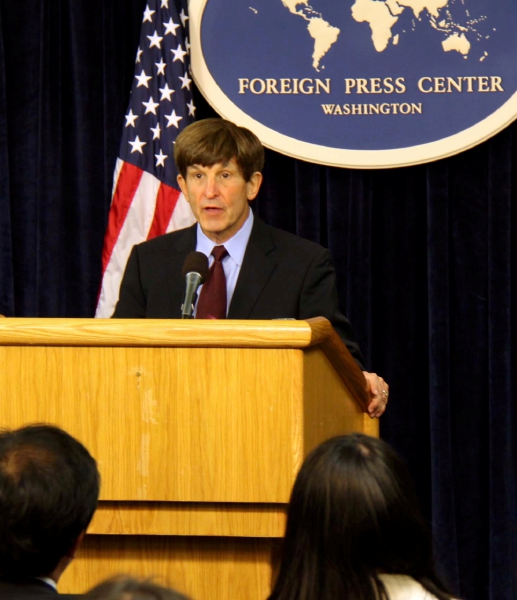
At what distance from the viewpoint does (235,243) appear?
2.94 meters

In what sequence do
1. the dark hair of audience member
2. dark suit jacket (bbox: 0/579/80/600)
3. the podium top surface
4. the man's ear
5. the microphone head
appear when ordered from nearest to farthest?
1. dark suit jacket (bbox: 0/579/80/600)
2. the dark hair of audience member
3. the podium top surface
4. the microphone head
5. the man's ear

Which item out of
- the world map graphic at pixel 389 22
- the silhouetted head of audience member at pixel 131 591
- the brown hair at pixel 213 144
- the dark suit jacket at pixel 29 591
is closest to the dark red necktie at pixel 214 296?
the brown hair at pixel 213 144

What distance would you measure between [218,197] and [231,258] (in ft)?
0.57

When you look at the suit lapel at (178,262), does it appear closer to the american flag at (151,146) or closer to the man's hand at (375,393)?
the man's hand at (375,393)

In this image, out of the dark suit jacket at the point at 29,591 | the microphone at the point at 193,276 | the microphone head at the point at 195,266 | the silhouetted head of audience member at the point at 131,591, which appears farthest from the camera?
the microphone head at the point at 195,266

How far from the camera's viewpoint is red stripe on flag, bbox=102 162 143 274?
13.3 ft

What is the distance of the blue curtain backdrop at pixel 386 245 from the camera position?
4078 millimetres

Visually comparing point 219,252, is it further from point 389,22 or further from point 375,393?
point 389,22

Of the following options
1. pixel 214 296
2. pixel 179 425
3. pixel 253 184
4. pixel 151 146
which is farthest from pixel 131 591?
pixel 151 146

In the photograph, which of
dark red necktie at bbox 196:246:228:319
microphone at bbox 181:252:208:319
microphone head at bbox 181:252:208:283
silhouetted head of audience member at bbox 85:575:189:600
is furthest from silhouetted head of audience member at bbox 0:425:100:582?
dark red necktie at bbox 196:246:228:319

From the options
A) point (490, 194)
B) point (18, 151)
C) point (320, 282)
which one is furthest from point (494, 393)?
point (18, 151)

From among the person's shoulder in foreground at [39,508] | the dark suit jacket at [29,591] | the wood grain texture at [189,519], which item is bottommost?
the wood grain texture at [189,519]

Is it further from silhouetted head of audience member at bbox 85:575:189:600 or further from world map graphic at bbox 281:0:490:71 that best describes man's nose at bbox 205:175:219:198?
silhouetted head of audience member at bbox 85:575:189:600

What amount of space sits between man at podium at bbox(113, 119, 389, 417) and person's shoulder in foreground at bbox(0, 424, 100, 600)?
54.9 inches
